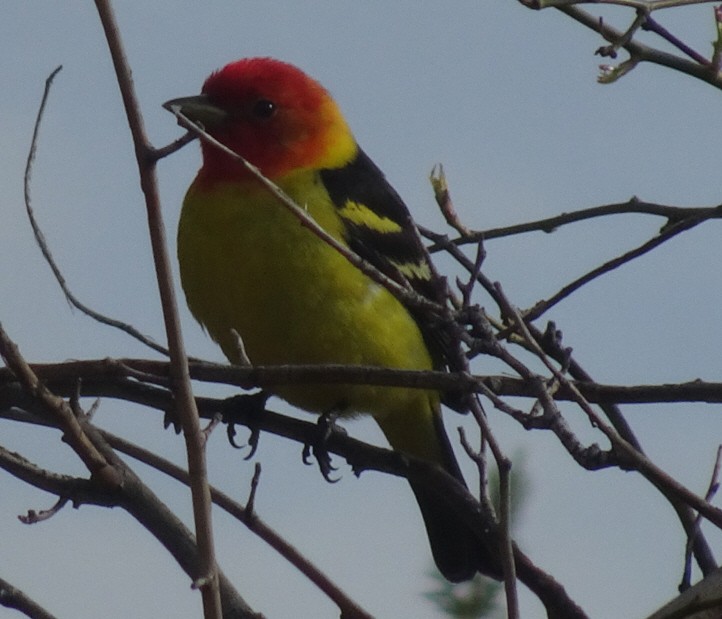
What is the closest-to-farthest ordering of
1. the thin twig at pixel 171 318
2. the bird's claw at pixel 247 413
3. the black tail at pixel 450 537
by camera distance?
1. the thin twig at pixel 171 318
2. the bird's claw at pixel 247 413
3. the black tail at pixel 450 537

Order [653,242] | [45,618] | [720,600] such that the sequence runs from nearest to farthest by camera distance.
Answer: [720,600] → [45,618] → [653,242]

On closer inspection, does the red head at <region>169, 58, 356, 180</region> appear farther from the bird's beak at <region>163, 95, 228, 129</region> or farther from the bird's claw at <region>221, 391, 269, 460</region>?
the bird's claw at <region>221, 391, 269, 460</region>

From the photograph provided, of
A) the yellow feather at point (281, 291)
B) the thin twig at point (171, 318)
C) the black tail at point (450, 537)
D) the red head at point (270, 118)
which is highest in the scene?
the red head at point (270, 118)

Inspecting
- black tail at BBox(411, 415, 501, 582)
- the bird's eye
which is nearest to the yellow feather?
the bird's eye

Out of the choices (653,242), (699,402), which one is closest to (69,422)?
(699,402)

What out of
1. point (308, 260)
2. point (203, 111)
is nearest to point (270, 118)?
point (203, 111)

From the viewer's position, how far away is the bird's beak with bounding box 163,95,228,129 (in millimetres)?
4781

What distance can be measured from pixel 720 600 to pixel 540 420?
0.41 metres

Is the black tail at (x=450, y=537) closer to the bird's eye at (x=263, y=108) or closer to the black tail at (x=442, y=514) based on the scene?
the black tail at (x=442, y=514)

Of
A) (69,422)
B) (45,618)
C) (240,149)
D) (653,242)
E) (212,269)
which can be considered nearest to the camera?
(45,618)

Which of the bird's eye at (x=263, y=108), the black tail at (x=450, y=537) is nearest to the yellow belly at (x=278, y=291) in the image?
the bird's eye at (x=263, y=108)

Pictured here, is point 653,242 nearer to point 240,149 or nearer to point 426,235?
point 426,235

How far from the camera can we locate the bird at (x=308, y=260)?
13.2 feet

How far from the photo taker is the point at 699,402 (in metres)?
2.19
